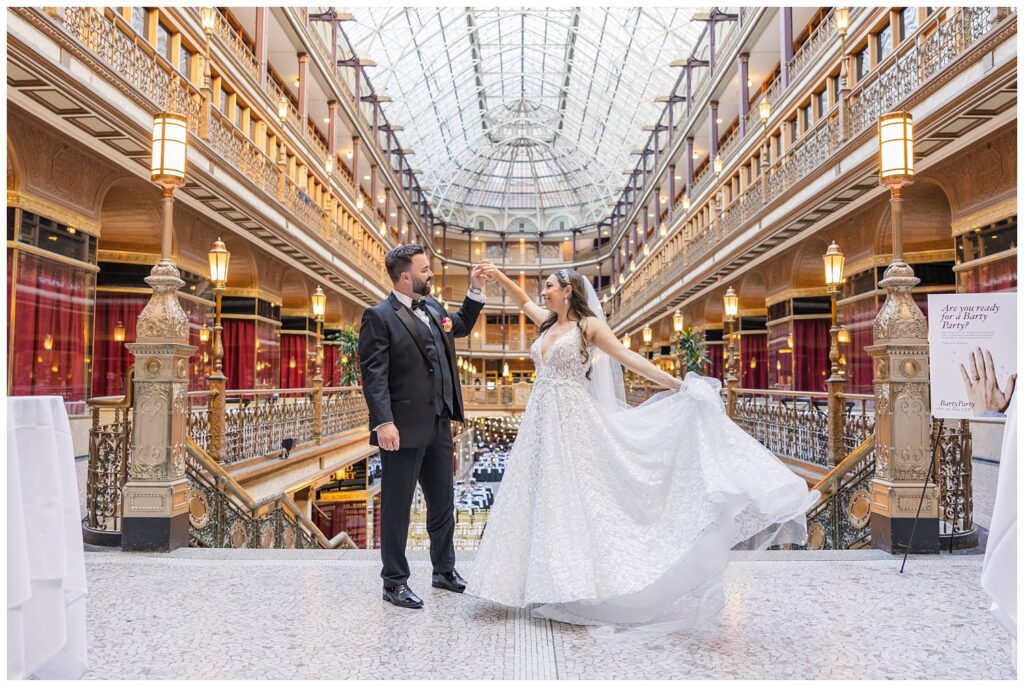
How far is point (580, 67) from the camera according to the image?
3997 cm

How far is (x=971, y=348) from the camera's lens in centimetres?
440

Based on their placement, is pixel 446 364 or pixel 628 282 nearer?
pixel 446 364

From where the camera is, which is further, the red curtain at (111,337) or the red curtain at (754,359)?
the red curtain at (754,359)

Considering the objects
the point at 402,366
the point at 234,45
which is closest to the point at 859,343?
the point at 402,366

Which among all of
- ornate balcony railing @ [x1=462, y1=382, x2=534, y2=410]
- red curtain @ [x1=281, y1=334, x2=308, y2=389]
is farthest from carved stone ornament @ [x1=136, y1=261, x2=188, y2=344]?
ornate balcony railing @ [x1=462, y1=382, x2=534, y2=410]

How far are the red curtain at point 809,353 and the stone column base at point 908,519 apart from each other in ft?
47.7

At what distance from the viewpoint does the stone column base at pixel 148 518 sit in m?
4.98

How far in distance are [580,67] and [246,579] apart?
1574 inches

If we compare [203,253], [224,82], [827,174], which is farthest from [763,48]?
[203,253]

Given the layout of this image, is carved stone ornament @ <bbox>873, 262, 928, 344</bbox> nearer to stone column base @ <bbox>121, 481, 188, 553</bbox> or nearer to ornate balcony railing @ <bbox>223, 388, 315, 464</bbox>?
stone column base @ <bbox>121, 481, 188, 553</bbox>

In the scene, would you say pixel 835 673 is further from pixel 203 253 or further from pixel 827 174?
pixel 203 253

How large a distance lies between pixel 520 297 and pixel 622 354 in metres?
0.94

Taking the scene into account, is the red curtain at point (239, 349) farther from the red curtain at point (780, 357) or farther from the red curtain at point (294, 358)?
the red curtain at point (780, 357)

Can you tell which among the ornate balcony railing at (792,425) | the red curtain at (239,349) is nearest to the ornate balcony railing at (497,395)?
the red curtain at (239,349)
